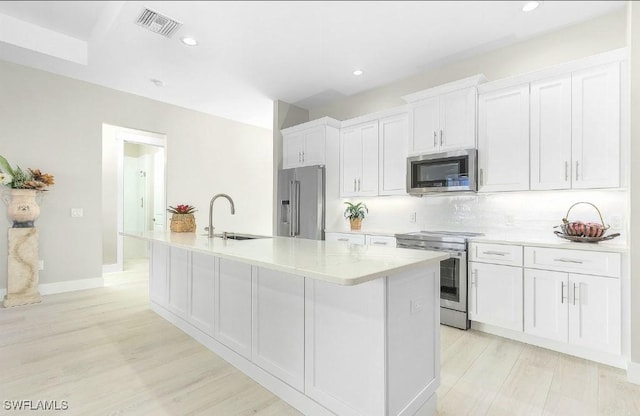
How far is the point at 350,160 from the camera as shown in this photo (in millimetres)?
4184

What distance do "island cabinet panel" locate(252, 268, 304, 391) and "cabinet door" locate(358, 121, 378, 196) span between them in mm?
2303

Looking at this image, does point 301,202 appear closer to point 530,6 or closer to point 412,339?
point 412,339

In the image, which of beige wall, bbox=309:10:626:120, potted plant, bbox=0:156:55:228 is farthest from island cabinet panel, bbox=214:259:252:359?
beige wall, bbox=309:10:626:120

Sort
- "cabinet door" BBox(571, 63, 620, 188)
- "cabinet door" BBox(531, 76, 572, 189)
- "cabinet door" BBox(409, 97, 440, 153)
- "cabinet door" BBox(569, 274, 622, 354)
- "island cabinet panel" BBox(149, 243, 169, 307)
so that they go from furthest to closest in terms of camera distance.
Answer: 1. "cabinet door" BBox(409, 97, 440, 153)
2. "island cabinet panel" BBox(149, 243, 169, 307)
3. "cabinet door" BBox(531, 76, 572, 189)
4. "cabinet door" BBox(571, 63, 620, 188)
5. "cabinet door" BBox(569, 274, 622, 354)

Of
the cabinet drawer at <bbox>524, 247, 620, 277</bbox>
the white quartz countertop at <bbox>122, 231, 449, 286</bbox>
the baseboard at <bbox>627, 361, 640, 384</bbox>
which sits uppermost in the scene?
the white quartz countertop at <bbox>122, 231, 449, 286</bbox>

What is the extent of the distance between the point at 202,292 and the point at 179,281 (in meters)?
0.47

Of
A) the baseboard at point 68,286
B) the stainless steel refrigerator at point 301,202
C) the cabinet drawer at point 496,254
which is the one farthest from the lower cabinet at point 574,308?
the baseboard at point 68,286

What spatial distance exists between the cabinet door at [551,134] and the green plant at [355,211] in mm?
1955

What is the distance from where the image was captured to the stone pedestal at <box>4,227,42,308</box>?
11.5 ft

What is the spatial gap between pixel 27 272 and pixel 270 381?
348 cm

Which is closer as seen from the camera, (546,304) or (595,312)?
(595,312)

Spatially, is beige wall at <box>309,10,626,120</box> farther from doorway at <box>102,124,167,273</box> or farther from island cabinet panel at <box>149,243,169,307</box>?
doorway at <box>102,124,167,273</box>

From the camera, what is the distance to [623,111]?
2.31m

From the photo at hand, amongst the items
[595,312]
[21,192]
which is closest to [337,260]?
[595,312]
